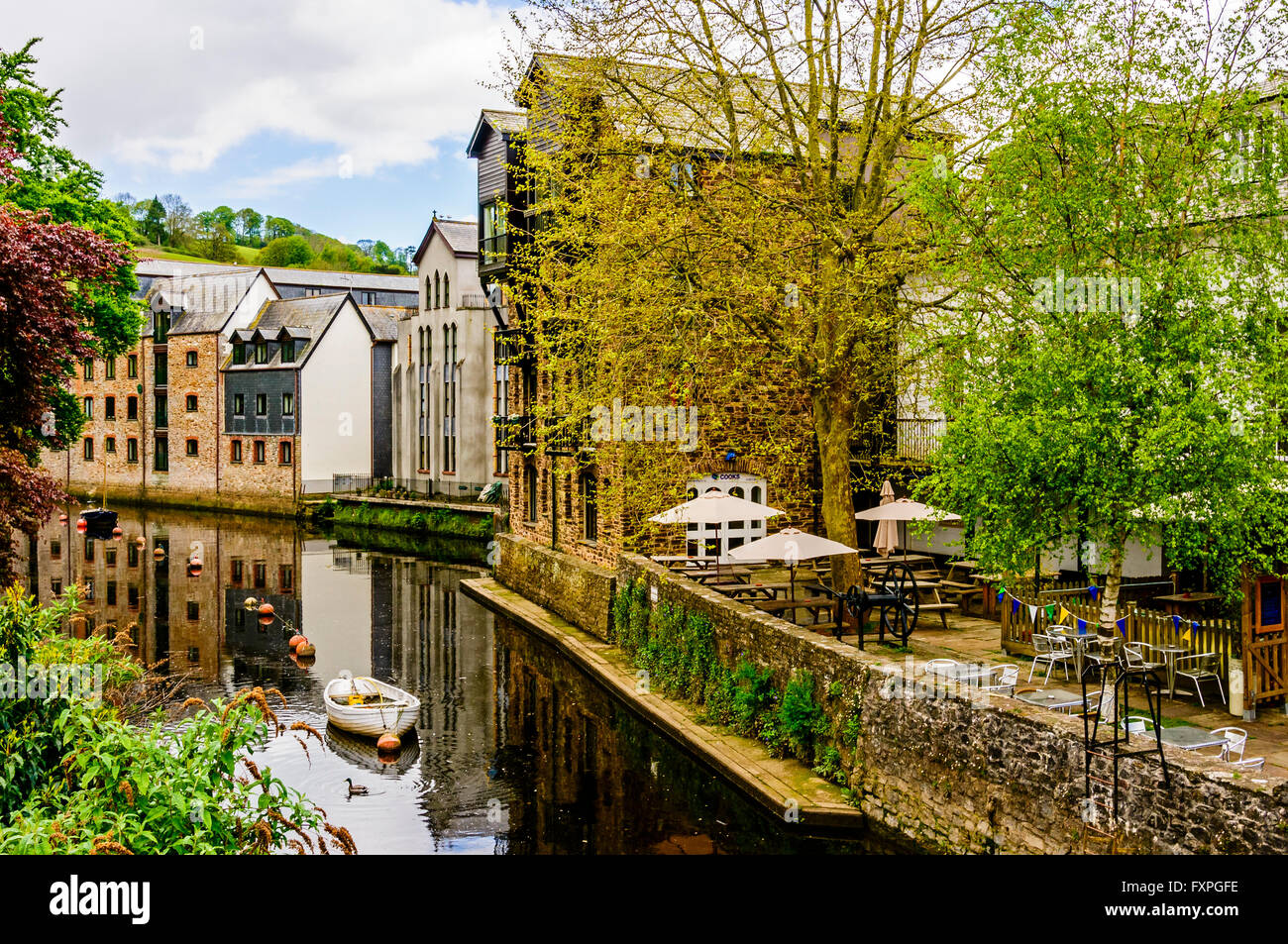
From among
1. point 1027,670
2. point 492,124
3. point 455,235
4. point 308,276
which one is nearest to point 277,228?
point 308,276

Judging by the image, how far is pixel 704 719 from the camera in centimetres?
1523

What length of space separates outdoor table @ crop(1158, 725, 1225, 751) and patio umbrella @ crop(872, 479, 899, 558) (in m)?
12.2

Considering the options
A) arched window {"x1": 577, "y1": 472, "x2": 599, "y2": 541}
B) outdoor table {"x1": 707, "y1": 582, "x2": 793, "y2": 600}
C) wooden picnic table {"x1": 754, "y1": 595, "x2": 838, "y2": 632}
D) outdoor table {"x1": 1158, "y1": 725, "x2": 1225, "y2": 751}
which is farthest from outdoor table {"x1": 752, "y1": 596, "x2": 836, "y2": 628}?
arched window {"x1": 577, "y1": 472, "x2": 599, "y2": 541}

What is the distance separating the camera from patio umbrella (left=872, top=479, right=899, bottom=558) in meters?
22.2

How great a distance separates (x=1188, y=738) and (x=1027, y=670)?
450cm

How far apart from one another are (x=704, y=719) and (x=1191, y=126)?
9459mm

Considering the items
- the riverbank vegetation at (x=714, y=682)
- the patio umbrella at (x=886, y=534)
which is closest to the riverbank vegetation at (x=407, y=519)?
the patio umbrella at (x=886, y=534)

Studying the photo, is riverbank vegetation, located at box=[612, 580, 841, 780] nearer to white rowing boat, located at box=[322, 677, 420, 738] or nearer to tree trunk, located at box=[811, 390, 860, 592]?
tree trunk, located at box=[811, 390, 860, 592]

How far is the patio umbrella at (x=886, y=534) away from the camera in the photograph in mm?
22203

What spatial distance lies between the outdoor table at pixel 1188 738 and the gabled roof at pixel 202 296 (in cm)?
5710

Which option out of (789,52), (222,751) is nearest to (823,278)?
(789,52)

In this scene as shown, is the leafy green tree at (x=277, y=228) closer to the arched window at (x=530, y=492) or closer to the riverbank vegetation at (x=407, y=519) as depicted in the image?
the riverbank vegetation at (x=407, y=519)
